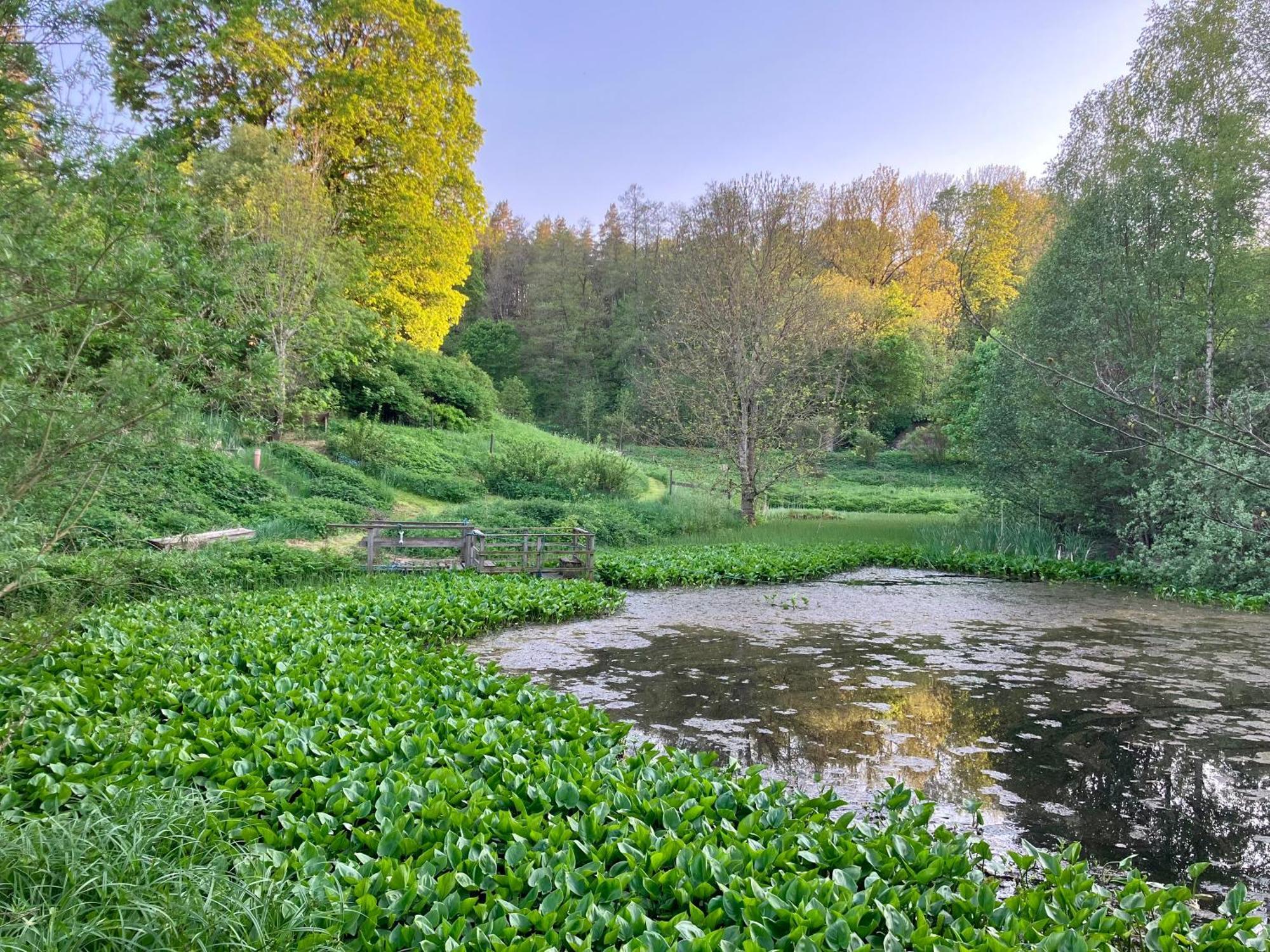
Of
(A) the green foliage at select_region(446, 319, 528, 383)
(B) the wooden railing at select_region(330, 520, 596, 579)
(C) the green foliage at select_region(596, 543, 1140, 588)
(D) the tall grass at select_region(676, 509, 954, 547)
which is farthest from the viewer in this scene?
(A) the green foliage at select_region(446, 319, 528, 383)

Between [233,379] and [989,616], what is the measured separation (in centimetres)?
973

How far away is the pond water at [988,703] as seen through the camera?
14.3ft

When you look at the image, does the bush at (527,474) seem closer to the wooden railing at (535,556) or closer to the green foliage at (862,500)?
the wooden railing at (535,556)

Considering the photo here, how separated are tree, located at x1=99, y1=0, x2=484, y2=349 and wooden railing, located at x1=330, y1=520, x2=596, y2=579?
10.4 metres

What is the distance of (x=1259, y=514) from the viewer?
12.2 m

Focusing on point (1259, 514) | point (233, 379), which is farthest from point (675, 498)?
point (233, 379)

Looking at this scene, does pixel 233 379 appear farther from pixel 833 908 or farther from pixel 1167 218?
pixel 1167 218

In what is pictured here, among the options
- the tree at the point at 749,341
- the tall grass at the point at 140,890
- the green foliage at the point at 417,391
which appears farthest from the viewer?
the green foliage at the point at 417,391

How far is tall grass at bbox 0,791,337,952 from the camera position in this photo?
7.38 ft

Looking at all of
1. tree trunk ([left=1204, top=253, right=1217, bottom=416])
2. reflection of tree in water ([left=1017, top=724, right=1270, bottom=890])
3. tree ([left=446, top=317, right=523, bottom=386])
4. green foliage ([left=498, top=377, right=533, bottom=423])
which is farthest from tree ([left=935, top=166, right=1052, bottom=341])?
reflection of tree in water ([left=1017, top=724, right=1270, bottom=890])

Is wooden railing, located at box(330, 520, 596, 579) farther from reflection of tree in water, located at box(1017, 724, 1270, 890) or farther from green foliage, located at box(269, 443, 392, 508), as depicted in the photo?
reflection of tree in water, located at box(1017, 724, 1270, 890)

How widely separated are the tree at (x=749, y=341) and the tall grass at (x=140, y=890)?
16605mm

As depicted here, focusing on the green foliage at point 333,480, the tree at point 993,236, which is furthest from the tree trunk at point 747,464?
the tree at point 993,236

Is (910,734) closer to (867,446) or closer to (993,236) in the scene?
(867,446)
